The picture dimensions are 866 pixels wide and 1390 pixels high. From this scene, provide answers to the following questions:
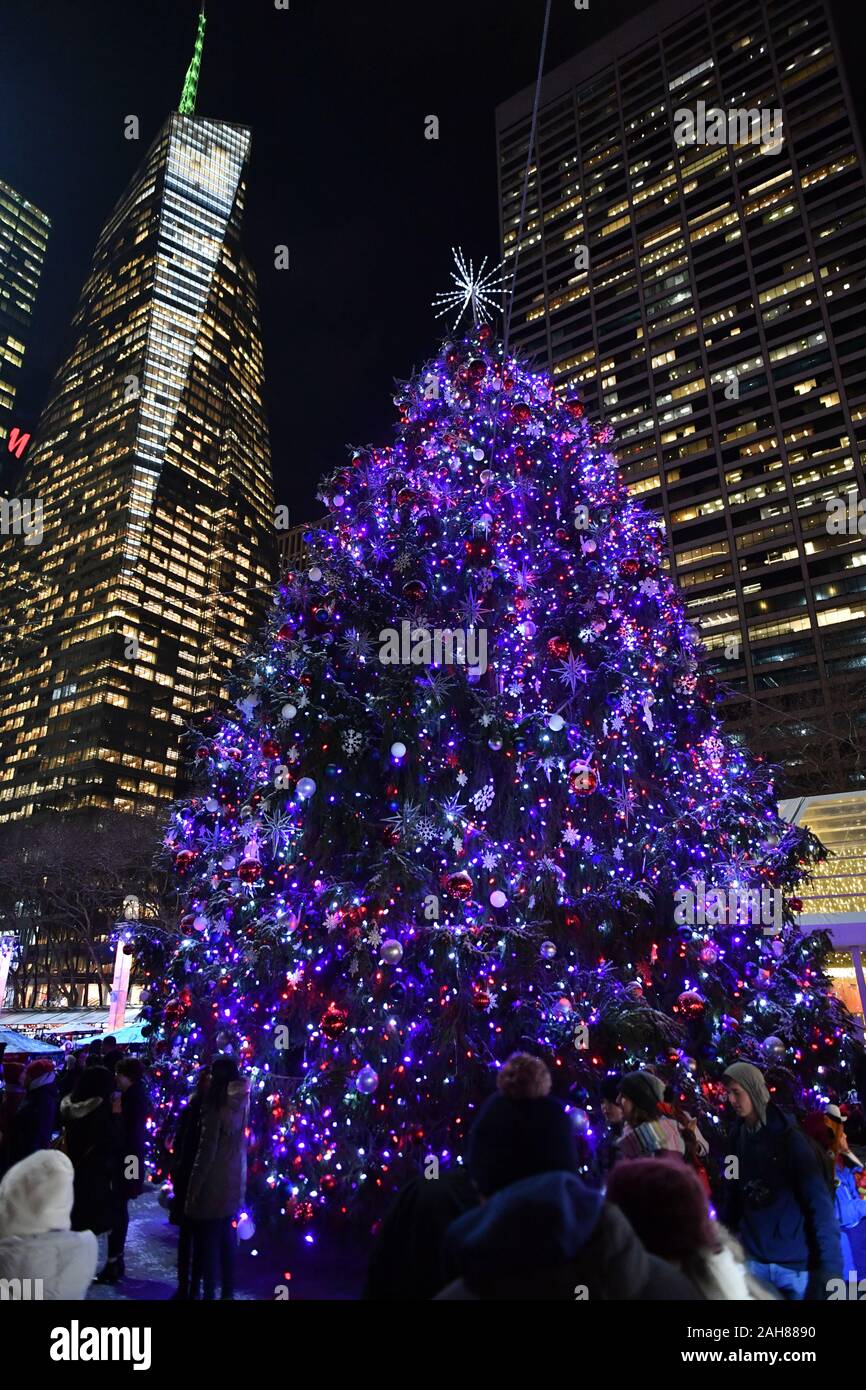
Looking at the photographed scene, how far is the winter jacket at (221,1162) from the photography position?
186 inches

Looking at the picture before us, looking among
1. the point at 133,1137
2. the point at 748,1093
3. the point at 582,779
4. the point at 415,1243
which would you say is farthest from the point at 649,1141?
the point at 133,1137

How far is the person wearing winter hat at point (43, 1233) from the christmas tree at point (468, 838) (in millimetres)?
3038

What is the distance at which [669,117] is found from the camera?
86.9 m

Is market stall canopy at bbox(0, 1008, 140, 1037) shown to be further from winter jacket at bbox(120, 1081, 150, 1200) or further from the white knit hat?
the white knit hat

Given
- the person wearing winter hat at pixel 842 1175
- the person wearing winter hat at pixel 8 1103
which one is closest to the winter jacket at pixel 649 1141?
the person wearing winter hat at pixel 842 1175

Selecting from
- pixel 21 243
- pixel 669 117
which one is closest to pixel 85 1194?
pixel 669 117

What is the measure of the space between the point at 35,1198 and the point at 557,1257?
2219 millimetres

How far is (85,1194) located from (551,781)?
5065 millimetres

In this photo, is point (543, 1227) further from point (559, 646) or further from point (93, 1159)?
point (559, 646)

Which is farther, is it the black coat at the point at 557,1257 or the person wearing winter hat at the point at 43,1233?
the person wearing winter hat at the point at 43,1233

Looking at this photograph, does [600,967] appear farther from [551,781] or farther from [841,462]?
[841,462]

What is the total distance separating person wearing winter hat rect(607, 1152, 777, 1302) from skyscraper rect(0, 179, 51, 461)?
114 metres

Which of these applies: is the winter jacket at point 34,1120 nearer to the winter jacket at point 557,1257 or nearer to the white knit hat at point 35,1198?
the white knit hat at point 35,1198

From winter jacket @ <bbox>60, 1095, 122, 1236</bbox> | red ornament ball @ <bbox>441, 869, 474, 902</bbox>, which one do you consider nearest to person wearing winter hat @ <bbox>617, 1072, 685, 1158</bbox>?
red ornament ball @ <bbox>441, 869, 474, 902</bbox>
